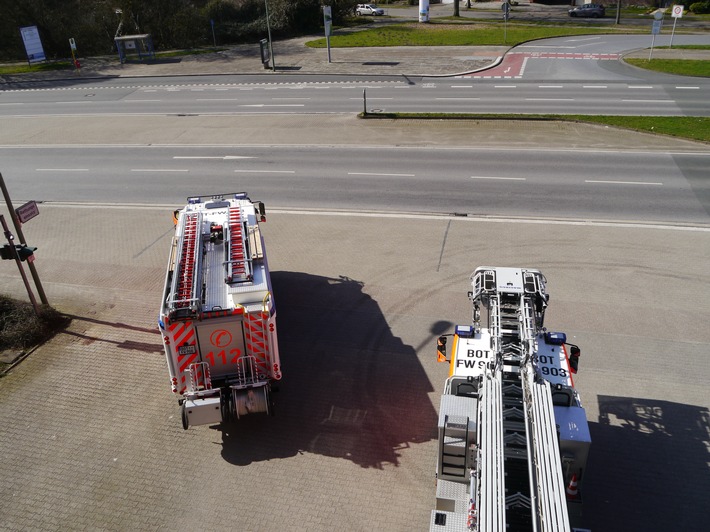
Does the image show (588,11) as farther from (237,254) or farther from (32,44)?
(237,254)

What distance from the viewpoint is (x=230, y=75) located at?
137 ft

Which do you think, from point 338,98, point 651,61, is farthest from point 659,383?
point 651,61

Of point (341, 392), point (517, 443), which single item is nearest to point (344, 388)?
point (341, 392)

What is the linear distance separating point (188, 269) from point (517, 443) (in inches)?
274

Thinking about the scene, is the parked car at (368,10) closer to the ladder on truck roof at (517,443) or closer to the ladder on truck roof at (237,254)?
the ladder on truck roof at (237,254)

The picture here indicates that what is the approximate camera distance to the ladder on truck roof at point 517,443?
5.91 m

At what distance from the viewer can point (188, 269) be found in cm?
1107

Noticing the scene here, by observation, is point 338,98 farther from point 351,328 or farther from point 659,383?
point 659,383

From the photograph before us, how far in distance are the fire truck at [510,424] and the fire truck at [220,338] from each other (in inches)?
136

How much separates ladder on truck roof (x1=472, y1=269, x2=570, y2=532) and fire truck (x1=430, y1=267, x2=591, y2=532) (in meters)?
0.01

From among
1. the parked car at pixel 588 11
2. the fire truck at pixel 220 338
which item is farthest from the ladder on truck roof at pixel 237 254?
the parked car at pixel 588 11

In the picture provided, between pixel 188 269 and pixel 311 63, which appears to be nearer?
pixel 188 269

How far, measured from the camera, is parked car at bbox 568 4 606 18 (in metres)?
58.5

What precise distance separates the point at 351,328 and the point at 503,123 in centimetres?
1819
